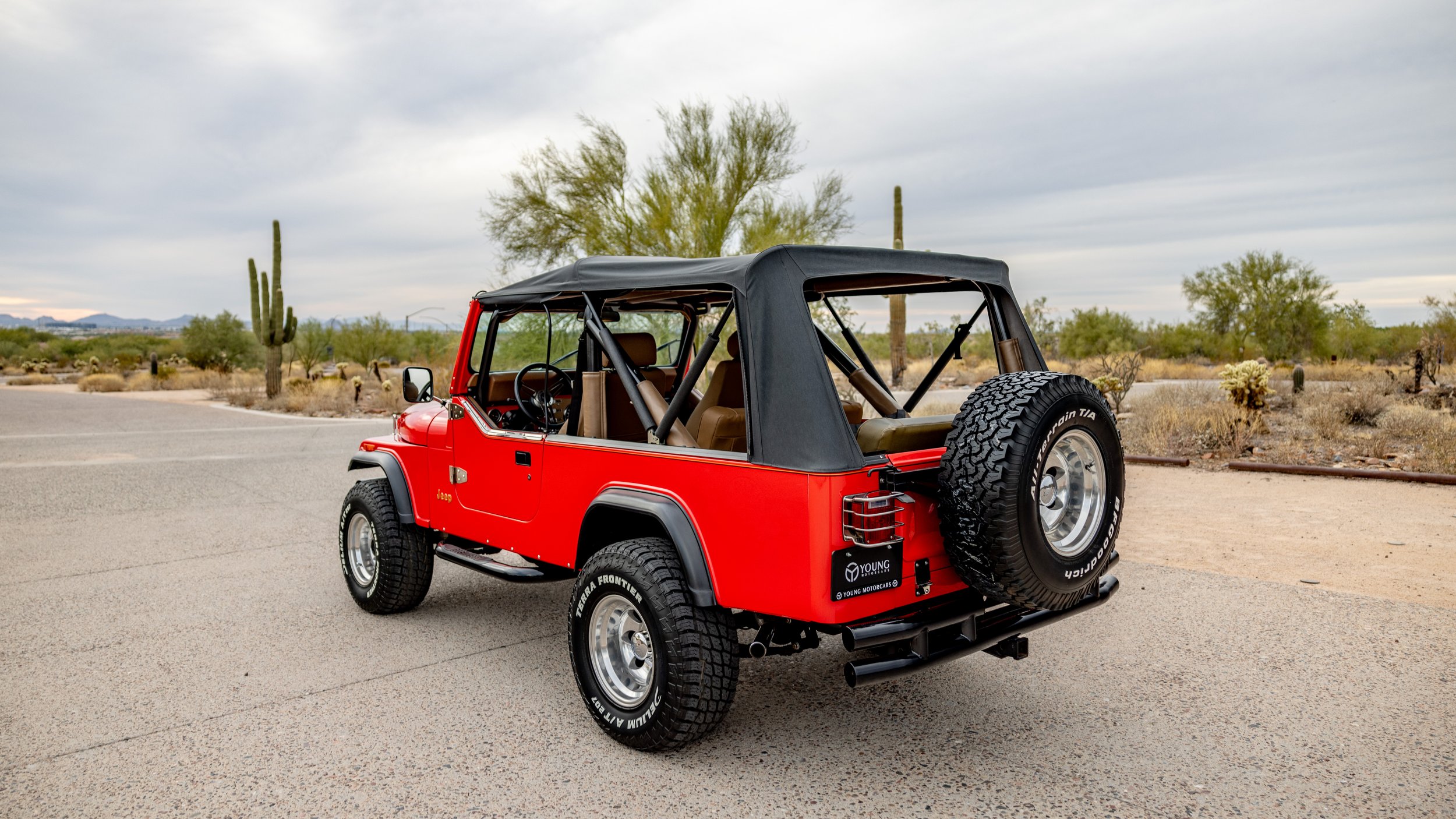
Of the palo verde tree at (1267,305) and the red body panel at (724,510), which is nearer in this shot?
the red body panel at (724,510)

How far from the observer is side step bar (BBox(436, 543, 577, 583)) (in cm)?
442

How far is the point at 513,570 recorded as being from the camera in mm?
4539

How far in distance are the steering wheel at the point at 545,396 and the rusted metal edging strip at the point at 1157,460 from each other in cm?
850

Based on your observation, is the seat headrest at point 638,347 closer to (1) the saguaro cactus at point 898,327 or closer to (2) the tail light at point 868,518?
(2) the tail light at point 868,518

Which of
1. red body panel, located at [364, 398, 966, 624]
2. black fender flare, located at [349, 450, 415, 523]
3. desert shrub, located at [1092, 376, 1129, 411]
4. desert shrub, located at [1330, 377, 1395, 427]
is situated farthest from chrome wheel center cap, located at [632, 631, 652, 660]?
desert shrub, located at [1330, 377, 1395, 427]

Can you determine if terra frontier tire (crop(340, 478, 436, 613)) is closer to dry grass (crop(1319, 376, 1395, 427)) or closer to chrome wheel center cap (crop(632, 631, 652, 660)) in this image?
chrome wheel center cap (crop(632, 631, 652, 660))

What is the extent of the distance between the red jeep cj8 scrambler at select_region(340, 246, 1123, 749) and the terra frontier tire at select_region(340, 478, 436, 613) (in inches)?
41.1

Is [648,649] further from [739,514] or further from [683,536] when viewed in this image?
[739,514]

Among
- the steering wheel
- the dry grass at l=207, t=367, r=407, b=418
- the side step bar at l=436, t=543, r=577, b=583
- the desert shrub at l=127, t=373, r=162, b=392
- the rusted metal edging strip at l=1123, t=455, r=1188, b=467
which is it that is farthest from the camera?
the desert shrub at l=127, t=373, r=162, b=392

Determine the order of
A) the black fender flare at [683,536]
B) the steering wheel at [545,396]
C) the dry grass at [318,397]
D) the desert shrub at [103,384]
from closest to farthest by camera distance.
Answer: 1. the black fender flare at [683,536]
2. the steering wheel at [545,396]
3. the dry grass at [318,397]
4. the desert shrub at [103,384]

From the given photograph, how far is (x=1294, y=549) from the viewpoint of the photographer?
6.64m

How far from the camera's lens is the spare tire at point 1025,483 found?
2965 mm

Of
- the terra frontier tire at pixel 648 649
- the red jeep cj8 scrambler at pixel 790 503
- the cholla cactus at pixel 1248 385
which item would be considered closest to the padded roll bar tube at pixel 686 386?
the red jeep cj8 scrambler at pixel 790 503

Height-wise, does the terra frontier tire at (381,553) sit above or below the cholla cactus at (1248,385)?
below
